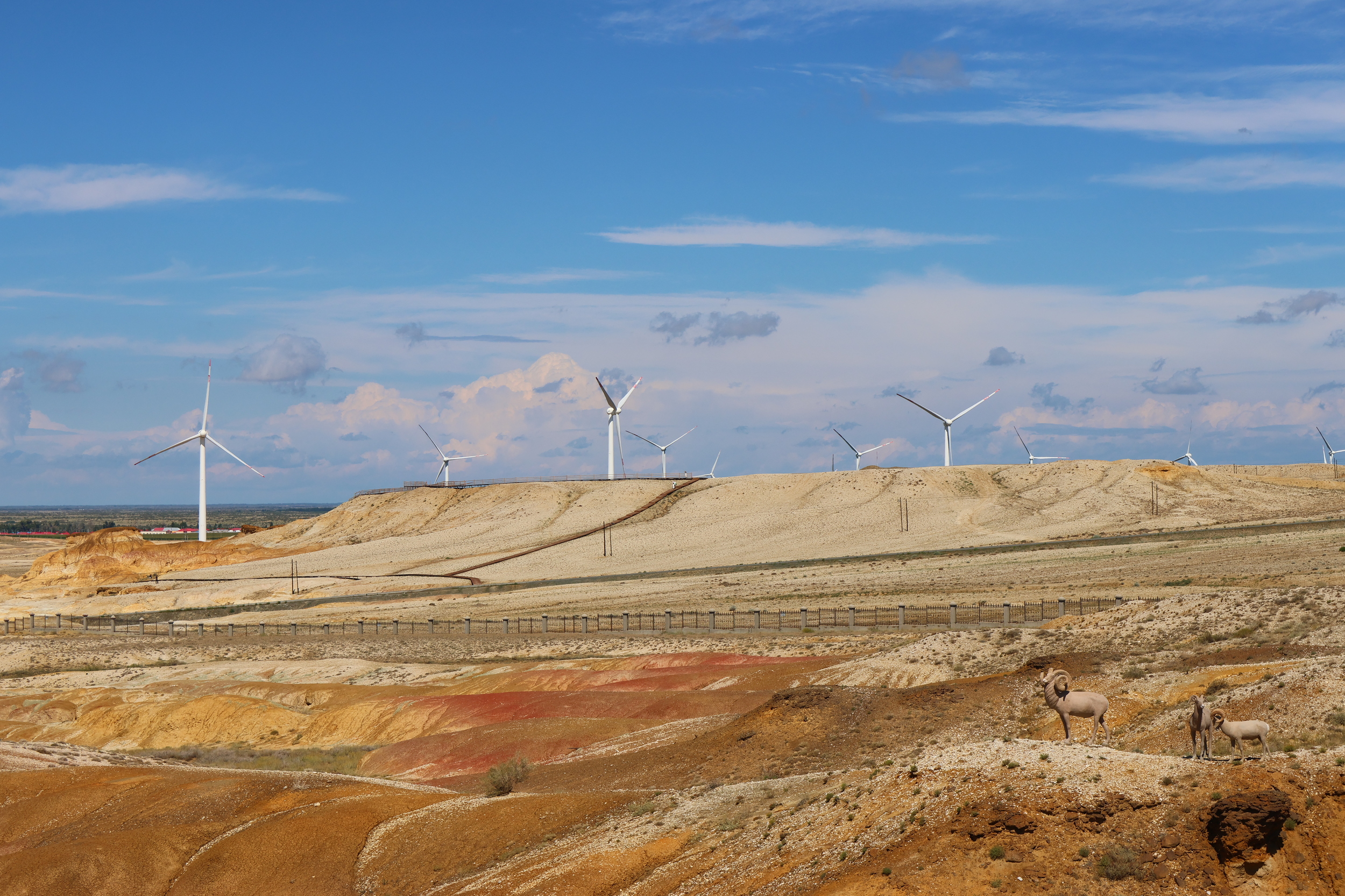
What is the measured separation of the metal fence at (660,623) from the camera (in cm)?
5894

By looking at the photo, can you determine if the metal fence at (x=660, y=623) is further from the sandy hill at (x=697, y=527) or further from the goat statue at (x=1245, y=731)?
the goat statue at (x=1245, y=731)

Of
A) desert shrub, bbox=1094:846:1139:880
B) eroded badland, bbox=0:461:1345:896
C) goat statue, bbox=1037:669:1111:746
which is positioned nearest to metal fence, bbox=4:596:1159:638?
eroded badland, bbox=0:461:1345:896

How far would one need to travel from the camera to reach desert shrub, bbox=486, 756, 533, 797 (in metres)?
30.5

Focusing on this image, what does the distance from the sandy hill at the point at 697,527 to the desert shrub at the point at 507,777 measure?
81367 mm

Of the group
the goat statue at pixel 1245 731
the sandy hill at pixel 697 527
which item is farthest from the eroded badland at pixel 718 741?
the sandy hill at pixel 697 527

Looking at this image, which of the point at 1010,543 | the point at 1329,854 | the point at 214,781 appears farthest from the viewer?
the point at 1010,543

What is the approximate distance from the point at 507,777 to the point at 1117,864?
62.6 feet

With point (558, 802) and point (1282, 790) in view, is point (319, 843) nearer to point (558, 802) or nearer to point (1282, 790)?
point (558, 802)

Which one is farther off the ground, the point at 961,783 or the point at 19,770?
the point at 961,783

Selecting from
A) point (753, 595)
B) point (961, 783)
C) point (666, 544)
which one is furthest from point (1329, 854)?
point (666, 544)

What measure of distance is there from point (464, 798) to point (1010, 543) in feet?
306

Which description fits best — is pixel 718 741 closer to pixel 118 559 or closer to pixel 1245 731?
pixel 1245 731

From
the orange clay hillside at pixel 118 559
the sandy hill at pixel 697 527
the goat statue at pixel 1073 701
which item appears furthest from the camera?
the orange clay hillside at pixel 118 559

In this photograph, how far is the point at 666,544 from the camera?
448ft
